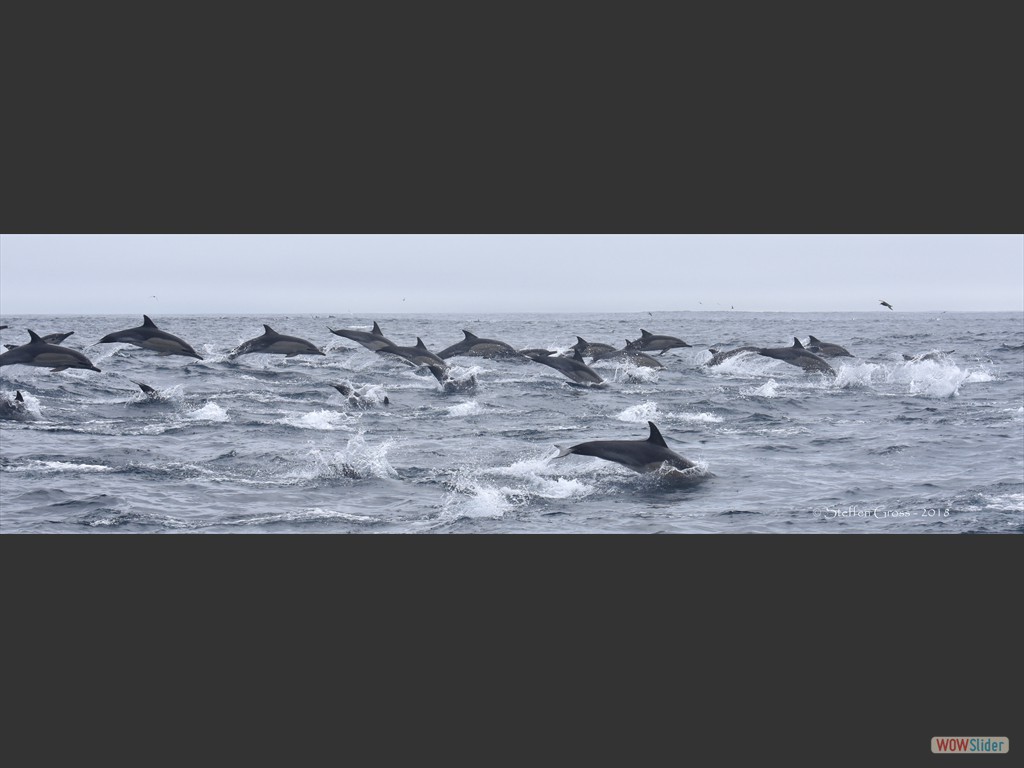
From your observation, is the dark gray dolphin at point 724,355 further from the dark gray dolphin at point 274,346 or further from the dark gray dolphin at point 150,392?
the dark gray dolphin at point 150,392

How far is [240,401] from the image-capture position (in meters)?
20.5

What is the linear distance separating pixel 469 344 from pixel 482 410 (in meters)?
9.19

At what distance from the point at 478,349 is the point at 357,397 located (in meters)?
9.66

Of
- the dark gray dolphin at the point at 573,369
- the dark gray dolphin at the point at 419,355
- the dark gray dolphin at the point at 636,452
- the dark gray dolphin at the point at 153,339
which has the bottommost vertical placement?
the dark gray dolphin at the point at 636,452

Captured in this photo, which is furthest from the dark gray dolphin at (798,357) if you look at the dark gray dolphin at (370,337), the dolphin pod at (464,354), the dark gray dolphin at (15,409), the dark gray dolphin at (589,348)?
the dark gray dolphin at (15,409)

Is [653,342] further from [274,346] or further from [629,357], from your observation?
[274,346]

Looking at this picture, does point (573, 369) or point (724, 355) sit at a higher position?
point (573, 369)

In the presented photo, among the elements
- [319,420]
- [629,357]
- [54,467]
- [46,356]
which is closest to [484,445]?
[319,420]

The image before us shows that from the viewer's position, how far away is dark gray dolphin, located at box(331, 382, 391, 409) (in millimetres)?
20053

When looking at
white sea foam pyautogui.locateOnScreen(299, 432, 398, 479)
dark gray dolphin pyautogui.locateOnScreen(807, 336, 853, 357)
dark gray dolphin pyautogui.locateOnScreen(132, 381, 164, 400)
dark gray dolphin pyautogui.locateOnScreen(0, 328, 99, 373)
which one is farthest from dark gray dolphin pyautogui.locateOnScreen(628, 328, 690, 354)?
dark gray dolphin pyautogui.locateOnScreen(0, 328, 99, 373)

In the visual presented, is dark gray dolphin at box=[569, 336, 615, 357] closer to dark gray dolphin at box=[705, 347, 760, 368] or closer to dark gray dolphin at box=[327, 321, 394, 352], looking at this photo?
dark gray dolphin at box=[705, 347, 760, 368]

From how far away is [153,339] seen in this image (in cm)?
2416

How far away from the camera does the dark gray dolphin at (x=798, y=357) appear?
27.9 m

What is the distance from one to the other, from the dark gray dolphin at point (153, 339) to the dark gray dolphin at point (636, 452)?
13.5 meters
